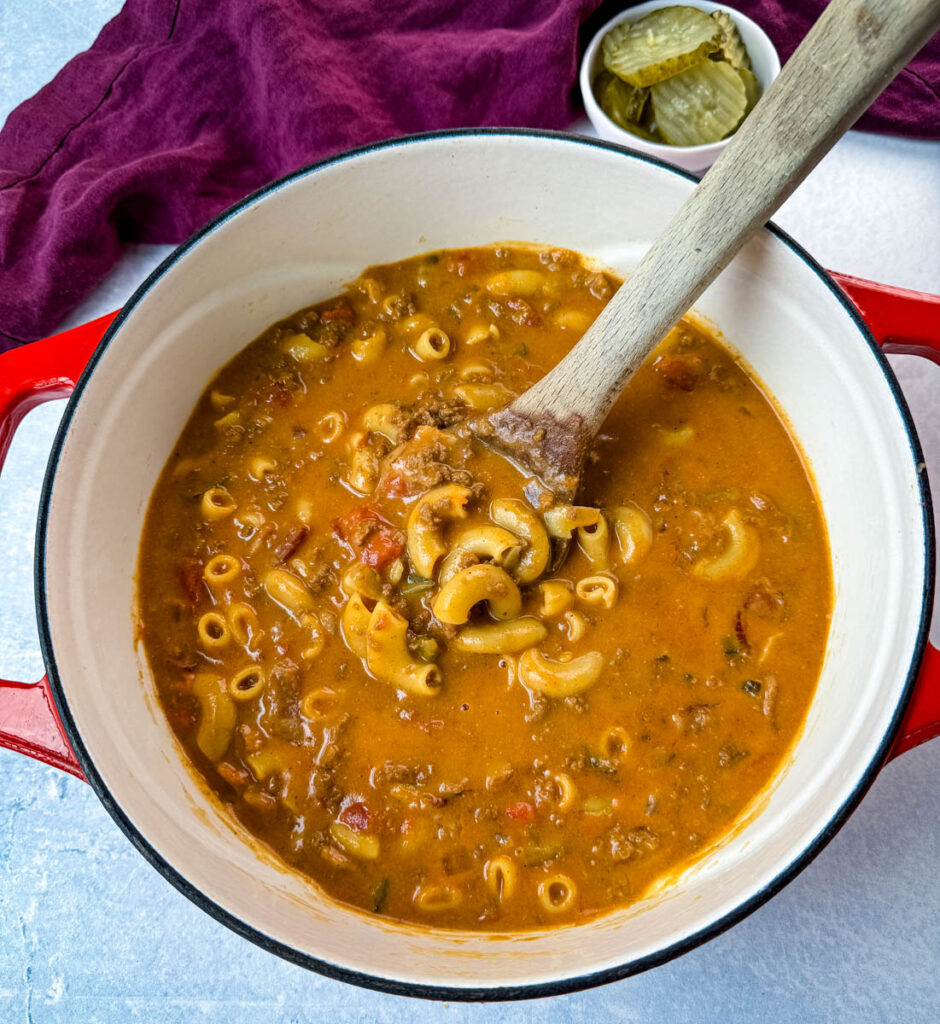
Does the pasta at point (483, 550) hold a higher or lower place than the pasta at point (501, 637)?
higher

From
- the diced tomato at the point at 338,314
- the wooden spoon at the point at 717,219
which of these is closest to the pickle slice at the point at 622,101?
the wooden spoon at the point at 717,219

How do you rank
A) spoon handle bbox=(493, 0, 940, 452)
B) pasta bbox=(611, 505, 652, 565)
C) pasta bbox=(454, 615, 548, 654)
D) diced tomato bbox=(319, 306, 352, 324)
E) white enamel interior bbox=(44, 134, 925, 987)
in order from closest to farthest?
1. spoon handle bbox=(493, 0, 940, 452)
2. white enamel interior bbox=(44, 134, 925, 987)
3. pasta bbox=(454, 615, 548, 654)
4. pasta bbox=(611, 505, 652, 565)
5. diced tomato bbox=(319, 306, 352, 324)

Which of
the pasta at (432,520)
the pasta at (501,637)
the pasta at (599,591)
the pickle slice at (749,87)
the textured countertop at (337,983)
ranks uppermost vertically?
the pickle slice at (749,87)

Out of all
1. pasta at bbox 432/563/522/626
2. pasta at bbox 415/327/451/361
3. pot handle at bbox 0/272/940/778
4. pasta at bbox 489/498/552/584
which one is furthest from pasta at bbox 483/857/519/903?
pasta at bbox 415/327/451/361

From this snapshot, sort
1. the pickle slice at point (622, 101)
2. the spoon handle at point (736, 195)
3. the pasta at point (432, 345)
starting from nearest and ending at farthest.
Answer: the spoon handle at point (736, 195) < the pasta at point (432, 345) < the pickle slice at point (622, 101)

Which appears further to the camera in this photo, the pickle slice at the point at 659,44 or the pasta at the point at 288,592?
the pickle slice at the point at 659,44

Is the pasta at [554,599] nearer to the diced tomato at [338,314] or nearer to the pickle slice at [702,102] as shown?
the diced tomato at [338,314]

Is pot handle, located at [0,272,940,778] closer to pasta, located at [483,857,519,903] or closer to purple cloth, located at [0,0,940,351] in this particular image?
purple cloth, located at [0,0,940,351]

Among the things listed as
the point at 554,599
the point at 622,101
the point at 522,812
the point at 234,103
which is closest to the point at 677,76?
the point at 622,101
